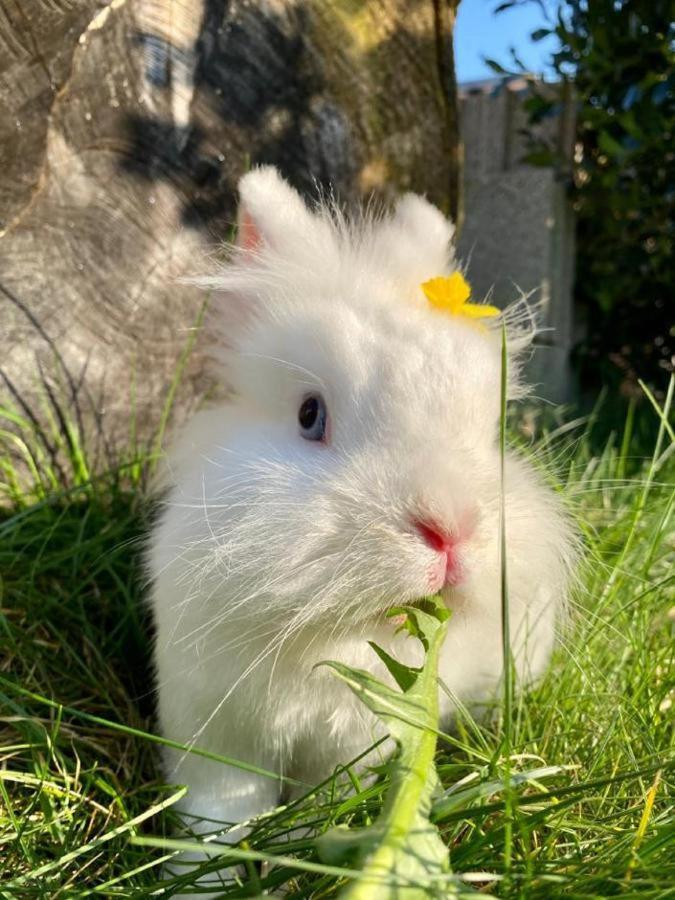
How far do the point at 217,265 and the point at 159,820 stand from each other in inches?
55.9

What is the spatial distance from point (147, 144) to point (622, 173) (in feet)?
12.2

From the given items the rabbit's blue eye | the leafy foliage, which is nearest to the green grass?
the rabbit's blue eye

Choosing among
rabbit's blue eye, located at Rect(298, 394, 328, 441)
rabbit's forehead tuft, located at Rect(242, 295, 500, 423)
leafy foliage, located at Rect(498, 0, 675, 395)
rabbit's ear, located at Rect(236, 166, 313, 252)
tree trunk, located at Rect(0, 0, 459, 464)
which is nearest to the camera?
rabbit's forehead tuft, located at Rect(242, 295, 500, 423)

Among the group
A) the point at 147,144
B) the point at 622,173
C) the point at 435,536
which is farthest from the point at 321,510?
the point at 622,173

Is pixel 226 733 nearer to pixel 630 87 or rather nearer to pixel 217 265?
pixel 217 265

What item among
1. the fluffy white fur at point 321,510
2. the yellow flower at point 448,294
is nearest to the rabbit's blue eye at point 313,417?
the fluffy white fur at point 321,510

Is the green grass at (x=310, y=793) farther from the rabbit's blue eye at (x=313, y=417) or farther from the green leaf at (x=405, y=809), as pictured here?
the rabbit's blue eye at (x=313, y=417)

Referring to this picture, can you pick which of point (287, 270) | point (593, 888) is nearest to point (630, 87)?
point (287, 270)

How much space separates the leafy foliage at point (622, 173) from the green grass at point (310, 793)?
2615 mm

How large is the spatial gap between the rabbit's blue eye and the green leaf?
46cm

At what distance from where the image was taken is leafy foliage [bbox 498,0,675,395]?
412 centimetres

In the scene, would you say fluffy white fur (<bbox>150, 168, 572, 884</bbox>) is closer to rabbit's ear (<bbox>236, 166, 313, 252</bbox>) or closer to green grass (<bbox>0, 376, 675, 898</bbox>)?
rabbit's ear (<bbox>236, 166, 313, 252</bbox>)

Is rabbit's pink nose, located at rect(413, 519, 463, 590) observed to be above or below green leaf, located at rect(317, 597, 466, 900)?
above

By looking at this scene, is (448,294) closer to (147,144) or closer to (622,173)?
(147,144)
